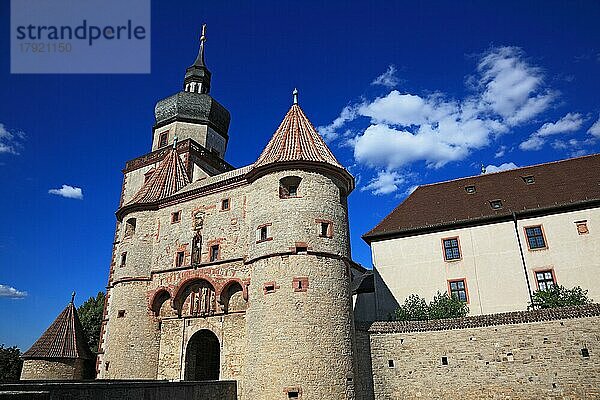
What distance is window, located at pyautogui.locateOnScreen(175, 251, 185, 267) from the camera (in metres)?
23.8

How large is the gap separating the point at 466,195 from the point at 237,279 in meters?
15.6

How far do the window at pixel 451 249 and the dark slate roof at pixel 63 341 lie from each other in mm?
22913

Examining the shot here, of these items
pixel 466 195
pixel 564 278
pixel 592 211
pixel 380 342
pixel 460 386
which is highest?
pixel 466 195

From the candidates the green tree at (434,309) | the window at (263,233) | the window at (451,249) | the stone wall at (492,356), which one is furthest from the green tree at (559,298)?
the window at (263,233)

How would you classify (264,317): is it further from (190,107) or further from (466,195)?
(190,107)

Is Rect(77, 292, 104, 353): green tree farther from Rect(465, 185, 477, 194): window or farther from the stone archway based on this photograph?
Rect(465, 185, 477, 194): window

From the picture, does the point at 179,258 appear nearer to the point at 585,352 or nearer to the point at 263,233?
the point at 263,233

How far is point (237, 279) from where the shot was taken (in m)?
21.2

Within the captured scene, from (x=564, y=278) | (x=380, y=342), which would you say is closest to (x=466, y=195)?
(x=564, y=278)

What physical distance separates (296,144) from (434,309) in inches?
427

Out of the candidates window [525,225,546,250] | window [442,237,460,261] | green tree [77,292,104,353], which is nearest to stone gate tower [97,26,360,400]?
window [442,237,460,261]

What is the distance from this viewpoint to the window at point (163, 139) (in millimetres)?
33906

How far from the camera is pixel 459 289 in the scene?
24219 millimetres

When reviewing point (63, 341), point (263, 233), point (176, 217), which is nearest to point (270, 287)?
point (263, 233)
